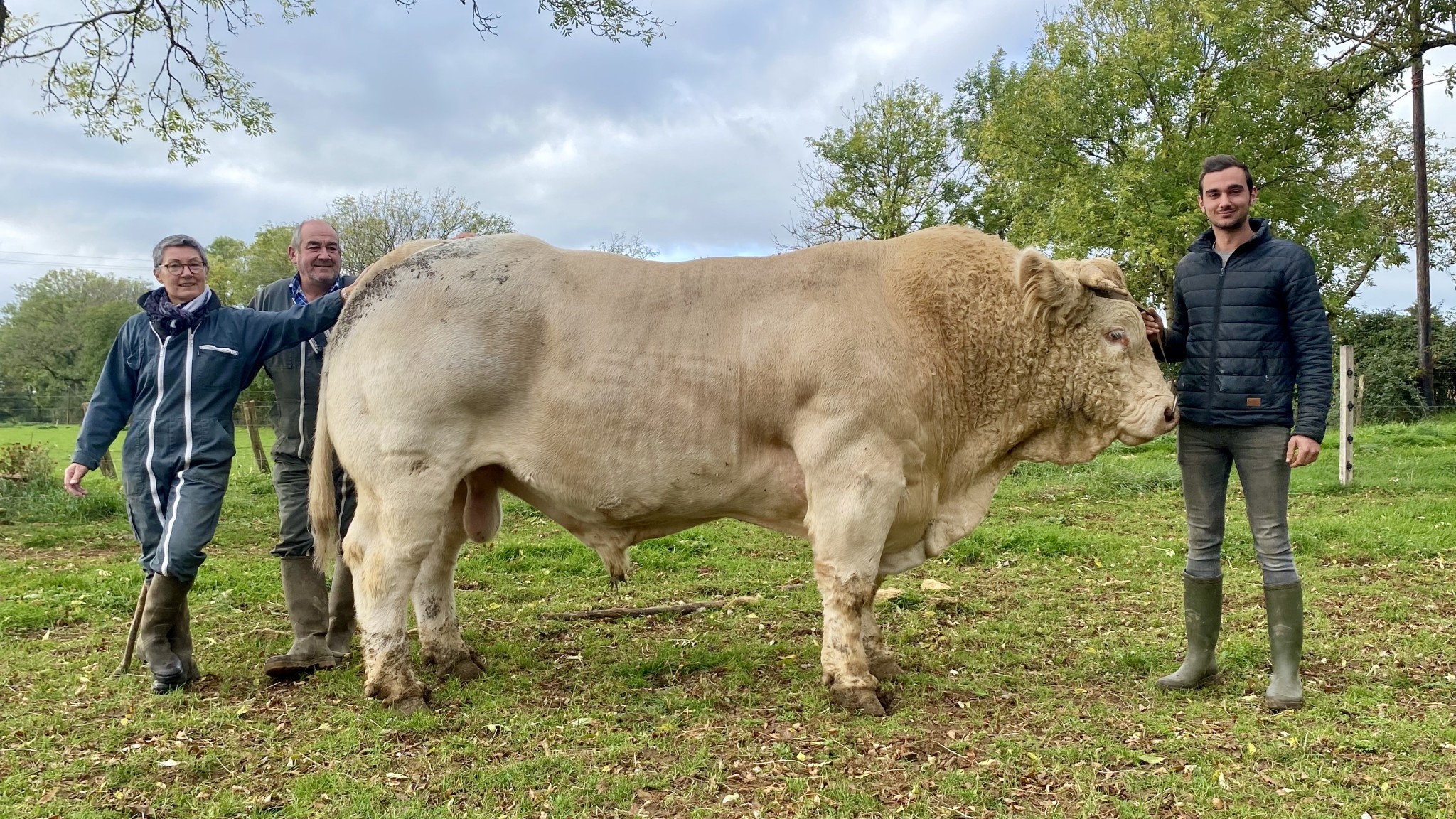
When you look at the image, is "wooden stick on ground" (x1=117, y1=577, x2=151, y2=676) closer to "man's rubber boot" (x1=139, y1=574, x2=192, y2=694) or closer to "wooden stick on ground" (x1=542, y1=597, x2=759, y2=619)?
"man's rubber boot" (x1=139, y1=574, x2=192, y2=694)

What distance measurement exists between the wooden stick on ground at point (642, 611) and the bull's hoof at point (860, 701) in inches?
82.4

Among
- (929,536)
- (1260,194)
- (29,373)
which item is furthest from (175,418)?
(29,373)

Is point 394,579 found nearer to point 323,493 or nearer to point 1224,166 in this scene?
point 323,493

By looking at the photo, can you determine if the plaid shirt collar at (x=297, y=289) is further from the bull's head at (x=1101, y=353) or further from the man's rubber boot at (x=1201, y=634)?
the man's rubber boot at (x=1201, y=634)

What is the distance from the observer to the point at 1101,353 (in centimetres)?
472

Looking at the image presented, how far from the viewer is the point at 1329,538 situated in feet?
26.6

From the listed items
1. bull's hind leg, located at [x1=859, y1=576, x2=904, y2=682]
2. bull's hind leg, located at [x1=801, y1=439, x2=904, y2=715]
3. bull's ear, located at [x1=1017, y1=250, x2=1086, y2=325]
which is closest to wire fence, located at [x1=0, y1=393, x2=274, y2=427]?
bull's hind leg, located at [x1=859, y1=576, x2=904, y2=682]

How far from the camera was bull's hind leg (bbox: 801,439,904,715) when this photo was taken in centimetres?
429

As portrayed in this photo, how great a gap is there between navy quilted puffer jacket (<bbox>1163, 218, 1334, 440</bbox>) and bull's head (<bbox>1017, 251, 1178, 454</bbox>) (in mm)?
236

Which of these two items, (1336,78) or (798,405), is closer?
(798,405)

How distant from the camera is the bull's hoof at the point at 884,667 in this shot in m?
4.82

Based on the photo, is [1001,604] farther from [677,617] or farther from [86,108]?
[86,108]

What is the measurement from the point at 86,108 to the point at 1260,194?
20.6m

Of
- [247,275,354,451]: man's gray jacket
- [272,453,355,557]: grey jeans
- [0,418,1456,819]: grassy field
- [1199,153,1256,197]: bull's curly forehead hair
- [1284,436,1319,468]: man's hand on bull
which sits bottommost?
[0,418,1456,819]: grassy field
